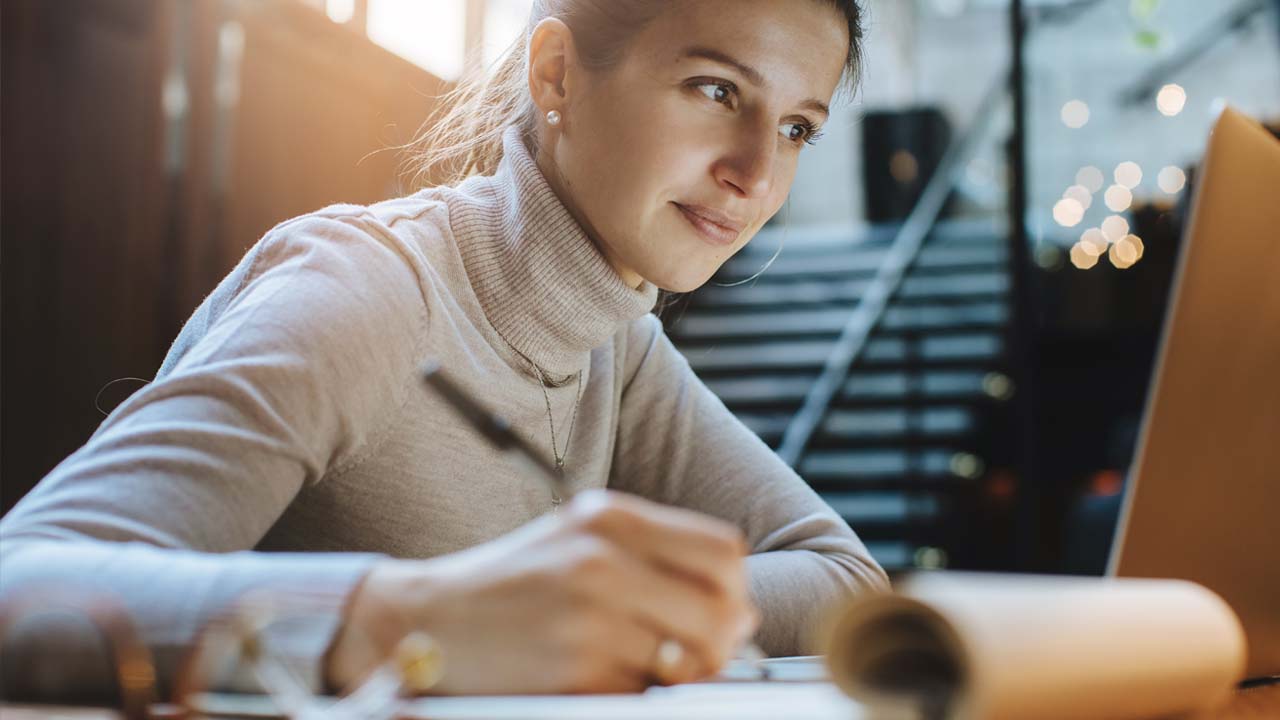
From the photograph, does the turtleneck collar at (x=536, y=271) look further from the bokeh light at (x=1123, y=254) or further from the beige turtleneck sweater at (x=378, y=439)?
the bokeh light at (x=1123, y=254)

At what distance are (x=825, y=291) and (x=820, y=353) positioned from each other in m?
0.68

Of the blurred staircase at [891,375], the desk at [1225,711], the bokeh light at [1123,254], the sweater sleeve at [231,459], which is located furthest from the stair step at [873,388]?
the desk at [1225,711]

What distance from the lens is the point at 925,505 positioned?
16.4 feet

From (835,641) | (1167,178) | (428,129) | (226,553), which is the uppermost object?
(1167,178)

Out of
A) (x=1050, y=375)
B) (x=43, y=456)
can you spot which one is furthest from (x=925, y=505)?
(x=43, y=456)

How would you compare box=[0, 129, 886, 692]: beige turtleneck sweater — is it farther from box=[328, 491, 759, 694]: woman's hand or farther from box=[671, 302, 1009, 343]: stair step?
box=[671, 302, 1009, 343]: stair step

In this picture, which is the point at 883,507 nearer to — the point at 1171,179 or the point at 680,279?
the point at 1171,179

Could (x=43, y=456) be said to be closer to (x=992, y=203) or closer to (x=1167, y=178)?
(x=992, y=203)

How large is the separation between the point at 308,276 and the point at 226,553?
236mm

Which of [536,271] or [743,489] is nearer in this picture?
[536,271]

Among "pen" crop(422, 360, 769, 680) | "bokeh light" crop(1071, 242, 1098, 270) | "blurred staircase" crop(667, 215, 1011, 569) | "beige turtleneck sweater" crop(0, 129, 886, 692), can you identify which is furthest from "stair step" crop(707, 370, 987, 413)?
"pen" crop(422, 360, 769, 680)

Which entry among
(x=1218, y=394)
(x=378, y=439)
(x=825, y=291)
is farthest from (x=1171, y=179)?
(x=378, y=439)

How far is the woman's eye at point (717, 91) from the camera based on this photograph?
1.07 metres

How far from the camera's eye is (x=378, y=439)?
95 centimetres
